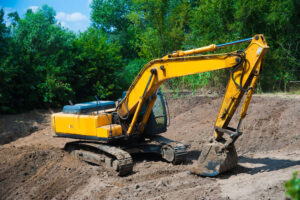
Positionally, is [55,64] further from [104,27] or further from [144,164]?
[104,27]

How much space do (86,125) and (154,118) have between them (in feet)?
5.34

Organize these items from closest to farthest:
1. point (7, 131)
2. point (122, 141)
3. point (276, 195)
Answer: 1. point (276, 195)
2. point (122, 141)
3. point (7, 131)

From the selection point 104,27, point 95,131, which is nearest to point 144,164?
point 95,131

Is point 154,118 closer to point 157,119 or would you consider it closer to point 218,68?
point 157,119

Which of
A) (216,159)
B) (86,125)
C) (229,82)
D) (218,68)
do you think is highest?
(218,68)

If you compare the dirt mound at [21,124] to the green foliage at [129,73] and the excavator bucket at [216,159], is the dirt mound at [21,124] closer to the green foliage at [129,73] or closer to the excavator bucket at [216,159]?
the green foliage at [129,73]

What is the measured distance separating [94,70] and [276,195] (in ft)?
40.7

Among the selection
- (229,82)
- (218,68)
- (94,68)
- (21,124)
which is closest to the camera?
(218,68)

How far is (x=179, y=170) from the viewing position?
6.25 meters

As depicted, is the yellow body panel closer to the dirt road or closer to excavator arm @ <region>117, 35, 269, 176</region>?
the dirt road

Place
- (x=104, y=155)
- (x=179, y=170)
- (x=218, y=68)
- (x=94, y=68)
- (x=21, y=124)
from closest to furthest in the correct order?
(x=218, y=68)
(x=179, y=170)
(x=104, y=155)
(x=21, y=124)
(x=94, y=68)

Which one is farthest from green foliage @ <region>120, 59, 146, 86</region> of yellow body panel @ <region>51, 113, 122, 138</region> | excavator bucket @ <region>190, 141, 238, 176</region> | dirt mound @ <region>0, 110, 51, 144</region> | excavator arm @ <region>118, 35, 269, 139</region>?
excavator bucket @ <region>190, 141, 238, 176</region>

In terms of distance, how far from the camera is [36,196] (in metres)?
5.32

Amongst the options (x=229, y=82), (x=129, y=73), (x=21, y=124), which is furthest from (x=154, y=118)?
(x=129, y=73)
